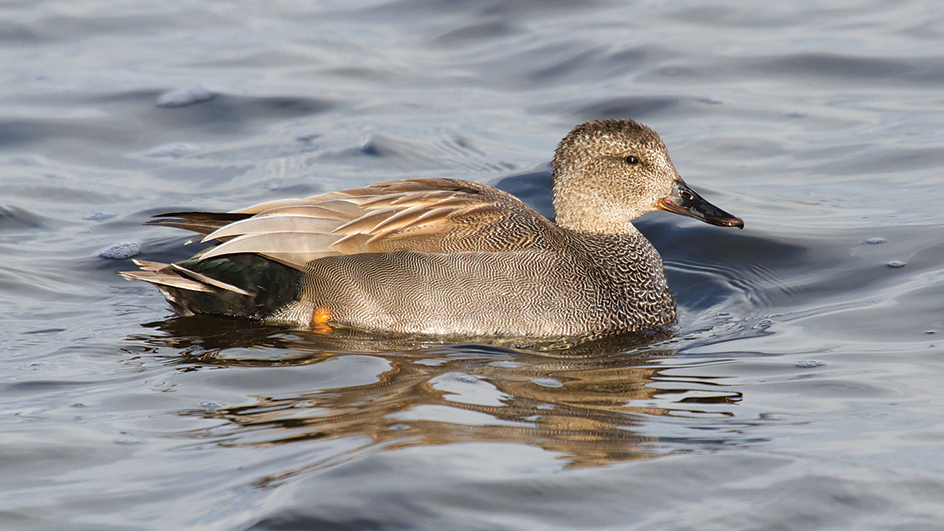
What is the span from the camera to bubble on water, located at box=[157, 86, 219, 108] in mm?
10422

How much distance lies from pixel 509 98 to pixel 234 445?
22.7 ft

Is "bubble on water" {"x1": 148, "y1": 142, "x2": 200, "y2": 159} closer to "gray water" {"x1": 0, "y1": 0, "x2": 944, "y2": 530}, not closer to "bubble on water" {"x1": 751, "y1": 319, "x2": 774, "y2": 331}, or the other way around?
"gray water" {"x1": 0, "y1": 0, "x2": 944, "y2": 530}

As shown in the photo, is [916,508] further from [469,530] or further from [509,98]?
[509,98]

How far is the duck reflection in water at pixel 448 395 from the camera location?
4.21 meters

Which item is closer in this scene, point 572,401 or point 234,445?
point 234,445

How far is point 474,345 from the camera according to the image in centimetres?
563

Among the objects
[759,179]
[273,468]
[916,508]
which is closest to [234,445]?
[273,468]

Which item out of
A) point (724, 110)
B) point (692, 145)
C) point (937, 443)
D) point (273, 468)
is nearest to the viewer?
point (273, 468)

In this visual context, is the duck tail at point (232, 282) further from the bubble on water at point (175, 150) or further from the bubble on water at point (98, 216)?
the bubble on water at point (175, 150)

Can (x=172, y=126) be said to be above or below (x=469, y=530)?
above

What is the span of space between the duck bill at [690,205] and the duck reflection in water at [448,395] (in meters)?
0.85

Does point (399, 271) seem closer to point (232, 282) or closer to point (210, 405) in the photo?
point (232, 282)

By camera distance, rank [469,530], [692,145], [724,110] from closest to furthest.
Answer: [469,530] → [692,145] → [724,110]

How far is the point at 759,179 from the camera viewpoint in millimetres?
8648
